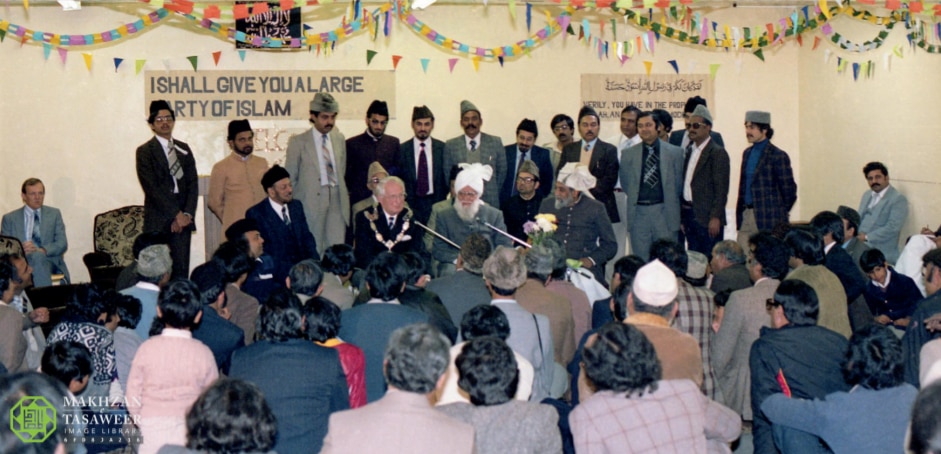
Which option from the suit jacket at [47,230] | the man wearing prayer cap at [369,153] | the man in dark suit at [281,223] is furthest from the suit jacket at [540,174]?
the suit jacket at [47,230]

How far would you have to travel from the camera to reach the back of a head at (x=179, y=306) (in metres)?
4.13

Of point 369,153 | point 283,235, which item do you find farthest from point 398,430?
point 369,153

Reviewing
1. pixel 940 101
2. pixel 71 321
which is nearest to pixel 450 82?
pixel 940 101

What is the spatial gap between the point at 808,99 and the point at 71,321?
27.9 ft

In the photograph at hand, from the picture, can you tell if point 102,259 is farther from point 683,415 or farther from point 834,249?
point 683,415

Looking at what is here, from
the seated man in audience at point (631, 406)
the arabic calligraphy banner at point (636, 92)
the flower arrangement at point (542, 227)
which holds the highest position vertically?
the arabic calligraphy banner at point (636, 92)

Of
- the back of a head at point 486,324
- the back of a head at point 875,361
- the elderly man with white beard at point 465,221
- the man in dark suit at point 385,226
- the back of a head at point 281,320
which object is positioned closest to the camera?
the back of a head at point 875,361

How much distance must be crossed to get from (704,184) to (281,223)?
3.41 metres

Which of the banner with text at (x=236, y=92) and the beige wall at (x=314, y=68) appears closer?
the beige wall at (x=314, y=68)

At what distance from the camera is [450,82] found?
428 inches

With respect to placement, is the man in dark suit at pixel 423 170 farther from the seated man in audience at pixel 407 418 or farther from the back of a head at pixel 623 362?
the seated man in audience at pixel 407 418

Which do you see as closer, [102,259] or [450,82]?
[102,259]

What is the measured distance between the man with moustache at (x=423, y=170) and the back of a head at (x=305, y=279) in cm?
390

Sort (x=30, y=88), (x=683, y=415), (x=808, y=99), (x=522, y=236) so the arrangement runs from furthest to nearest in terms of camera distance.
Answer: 1. (x=808, y=99)
2. (x=30, y=88)
3. (x=522, y=236)
4. (x=683, y=415)
